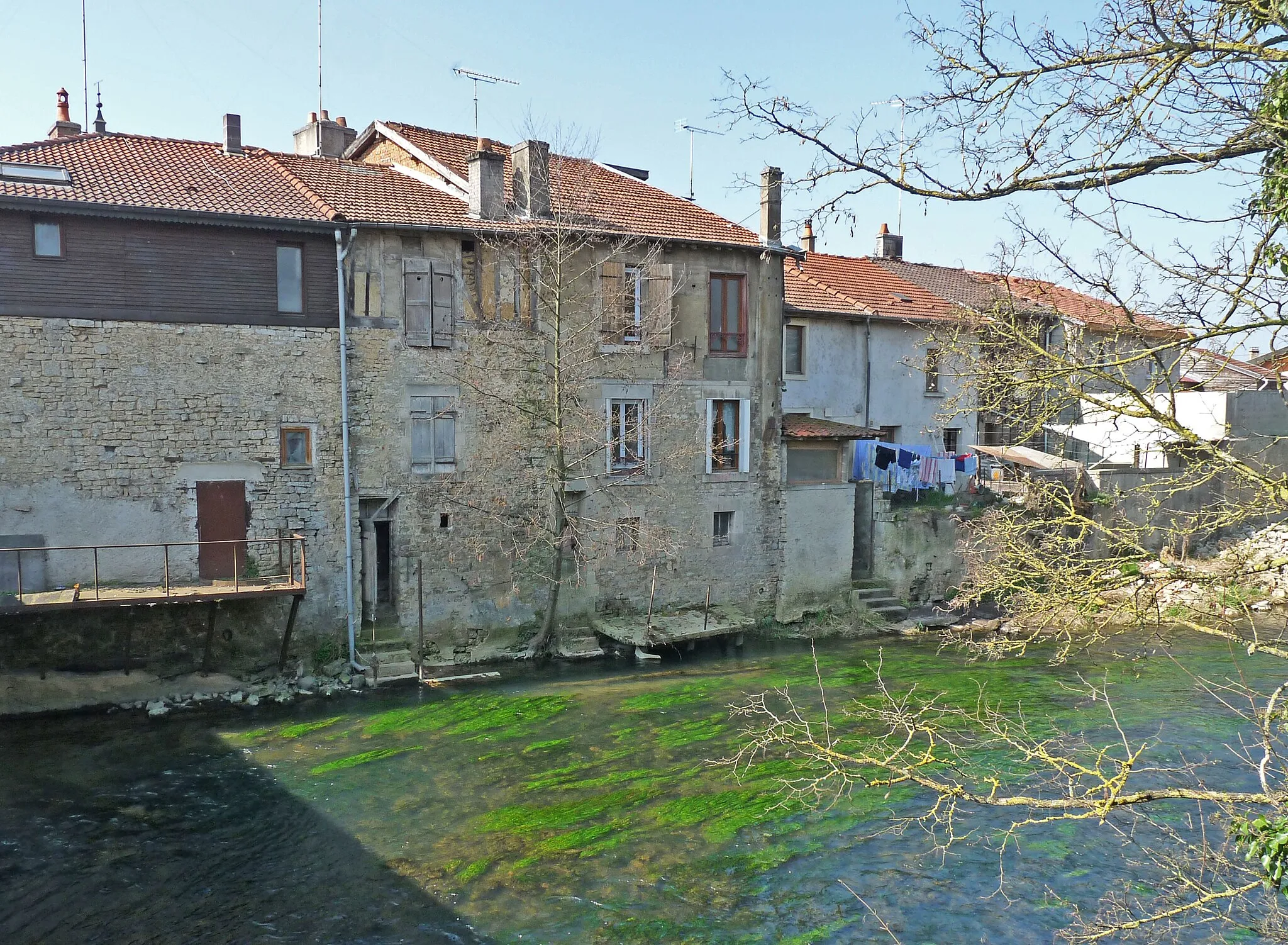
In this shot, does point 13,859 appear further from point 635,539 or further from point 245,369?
point 635,539

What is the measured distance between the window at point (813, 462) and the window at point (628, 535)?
4827 millimetres

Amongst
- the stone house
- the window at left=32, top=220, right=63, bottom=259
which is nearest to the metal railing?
the stone house

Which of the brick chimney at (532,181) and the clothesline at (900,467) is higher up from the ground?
the brick chimney at (532,181)

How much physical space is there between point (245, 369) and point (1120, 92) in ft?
56.7

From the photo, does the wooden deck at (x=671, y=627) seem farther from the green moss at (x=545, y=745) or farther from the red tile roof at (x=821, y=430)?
the green moss at (x=545, y=745)

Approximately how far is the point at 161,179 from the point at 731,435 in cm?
1378

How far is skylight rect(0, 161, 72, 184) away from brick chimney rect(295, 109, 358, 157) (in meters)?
9.45

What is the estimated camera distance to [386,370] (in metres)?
20.2

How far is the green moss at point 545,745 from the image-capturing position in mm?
16031

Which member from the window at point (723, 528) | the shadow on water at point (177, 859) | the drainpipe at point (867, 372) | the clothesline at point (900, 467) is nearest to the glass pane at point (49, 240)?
the shadow on water at point (177, 859)

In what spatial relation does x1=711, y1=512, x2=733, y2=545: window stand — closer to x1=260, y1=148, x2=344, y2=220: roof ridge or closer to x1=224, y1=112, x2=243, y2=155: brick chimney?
x1=260, y1=148, x2=344, y2=220: roof ridge

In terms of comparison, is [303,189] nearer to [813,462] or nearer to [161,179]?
[161,179]

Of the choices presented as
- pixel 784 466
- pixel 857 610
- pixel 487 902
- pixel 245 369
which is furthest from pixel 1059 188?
pixel 857 610

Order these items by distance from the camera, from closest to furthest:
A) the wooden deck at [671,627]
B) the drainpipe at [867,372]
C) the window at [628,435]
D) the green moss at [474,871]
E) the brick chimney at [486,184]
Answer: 1. the green moss at [474,871]
2. the brick chimney at [486,184]
3. the wooden deck at [671,627]
4. the window at [628,435]
5. the drainpipe at [867,372]
